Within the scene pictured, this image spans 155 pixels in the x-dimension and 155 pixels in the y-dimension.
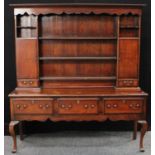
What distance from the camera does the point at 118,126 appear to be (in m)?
4.30

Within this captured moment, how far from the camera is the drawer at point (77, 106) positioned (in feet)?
11.5

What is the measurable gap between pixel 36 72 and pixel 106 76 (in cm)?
95

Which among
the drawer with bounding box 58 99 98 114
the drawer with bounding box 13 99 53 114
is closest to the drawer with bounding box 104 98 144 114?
the drawer with bounding box 58 99 98 114

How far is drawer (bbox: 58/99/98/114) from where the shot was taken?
350 cm

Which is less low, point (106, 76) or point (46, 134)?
point (106, 76)

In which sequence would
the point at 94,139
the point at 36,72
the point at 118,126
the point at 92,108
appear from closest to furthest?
the point at 92,108, the point at 36,72, the point at 94,139, the point at 118,126

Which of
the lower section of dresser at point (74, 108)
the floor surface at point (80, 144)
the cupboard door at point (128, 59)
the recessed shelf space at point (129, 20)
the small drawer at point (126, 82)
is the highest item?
the recessed shelf space at point (129, 20)

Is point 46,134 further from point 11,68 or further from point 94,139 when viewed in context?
point 11,68

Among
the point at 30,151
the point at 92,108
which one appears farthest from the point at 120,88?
the point at 30,151

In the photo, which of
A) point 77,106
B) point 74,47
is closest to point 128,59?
point 74,47

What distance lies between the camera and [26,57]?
147 inches

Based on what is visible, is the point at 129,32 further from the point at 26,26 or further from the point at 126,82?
the point at 26,26

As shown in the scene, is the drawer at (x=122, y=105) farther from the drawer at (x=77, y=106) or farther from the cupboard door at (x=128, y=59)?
the cupboard door at (x=128, y=59)

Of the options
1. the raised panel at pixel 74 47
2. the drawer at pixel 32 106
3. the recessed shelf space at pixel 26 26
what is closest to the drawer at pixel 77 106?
the drawer at pixel 32 106
